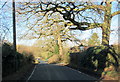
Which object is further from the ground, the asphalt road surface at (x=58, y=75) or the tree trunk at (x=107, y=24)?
the tree trunk at (x=107, y=24)

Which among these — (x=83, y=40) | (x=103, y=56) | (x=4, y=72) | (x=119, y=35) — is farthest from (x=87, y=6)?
(x=83, y=40)

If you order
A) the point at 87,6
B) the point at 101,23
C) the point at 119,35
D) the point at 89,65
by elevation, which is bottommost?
the point at 89,65

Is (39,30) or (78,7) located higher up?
(78,7)

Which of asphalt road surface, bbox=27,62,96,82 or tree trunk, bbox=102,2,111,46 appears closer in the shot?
asphalt road surface, bbox=27,62,96,82

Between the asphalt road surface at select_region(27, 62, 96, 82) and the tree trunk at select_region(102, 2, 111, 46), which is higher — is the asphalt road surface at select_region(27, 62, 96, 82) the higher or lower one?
the lower one

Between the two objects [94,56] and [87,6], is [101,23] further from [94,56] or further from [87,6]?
[94,56]

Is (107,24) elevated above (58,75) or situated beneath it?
elevated above

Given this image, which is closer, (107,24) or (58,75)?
(58,75)

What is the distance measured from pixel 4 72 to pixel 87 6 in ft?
46.5

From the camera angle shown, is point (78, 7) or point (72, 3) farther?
point (78, 7)

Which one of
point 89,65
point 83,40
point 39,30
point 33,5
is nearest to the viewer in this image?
point 89,65

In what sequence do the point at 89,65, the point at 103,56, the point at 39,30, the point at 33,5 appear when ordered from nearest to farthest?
the point at 103,56 → the point at 89,65 → the point at 33,5 → the point at 39,30

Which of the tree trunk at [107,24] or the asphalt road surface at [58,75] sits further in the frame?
the tree trunk at [107,24]

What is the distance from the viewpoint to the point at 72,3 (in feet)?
74.9
